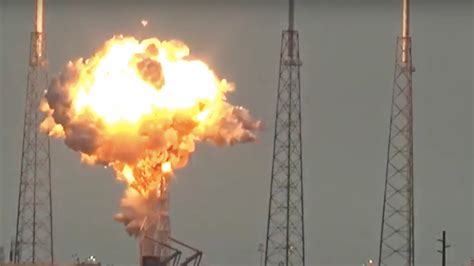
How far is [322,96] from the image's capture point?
37781 millimetres

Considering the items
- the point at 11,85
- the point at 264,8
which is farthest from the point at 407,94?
the point at 11,85

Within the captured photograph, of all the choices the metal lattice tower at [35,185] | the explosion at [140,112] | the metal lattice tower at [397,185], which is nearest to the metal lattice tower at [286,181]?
the metal lattice tower at [397,185]

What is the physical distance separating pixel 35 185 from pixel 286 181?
7061 millimetres

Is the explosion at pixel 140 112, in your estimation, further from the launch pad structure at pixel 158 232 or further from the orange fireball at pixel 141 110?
the launch pad structure at pixel 158 232

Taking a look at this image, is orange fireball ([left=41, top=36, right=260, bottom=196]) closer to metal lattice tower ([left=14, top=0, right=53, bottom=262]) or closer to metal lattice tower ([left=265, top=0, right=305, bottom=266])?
metal lattice tower ([left=14, top=0, right=53, bottom=262])

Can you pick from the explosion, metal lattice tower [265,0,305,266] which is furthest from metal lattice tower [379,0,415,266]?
the explosion

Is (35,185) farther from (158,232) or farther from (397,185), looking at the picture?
(397,185)

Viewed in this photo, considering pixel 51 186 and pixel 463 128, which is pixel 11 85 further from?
pixel 463 128

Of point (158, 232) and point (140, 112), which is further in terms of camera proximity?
point (140, 112)

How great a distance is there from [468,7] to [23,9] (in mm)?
13252

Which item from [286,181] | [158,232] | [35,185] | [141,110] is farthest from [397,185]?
[35,185]

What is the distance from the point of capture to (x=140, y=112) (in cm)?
2994

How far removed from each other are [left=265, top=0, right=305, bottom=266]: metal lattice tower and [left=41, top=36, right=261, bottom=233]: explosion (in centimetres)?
540

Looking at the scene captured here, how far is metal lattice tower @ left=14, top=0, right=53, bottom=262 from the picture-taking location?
36.0 metres
